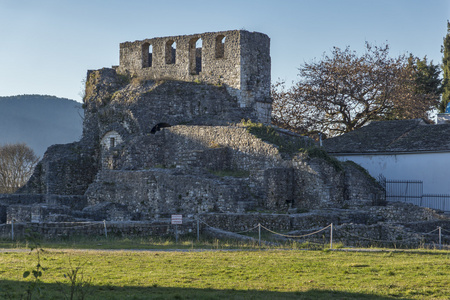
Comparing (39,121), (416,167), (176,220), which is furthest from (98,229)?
(39,121)

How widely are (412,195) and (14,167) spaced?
125ft

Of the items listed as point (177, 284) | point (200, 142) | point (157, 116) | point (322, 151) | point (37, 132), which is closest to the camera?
point (177, 284)

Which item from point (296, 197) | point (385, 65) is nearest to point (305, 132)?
point (385, 65)

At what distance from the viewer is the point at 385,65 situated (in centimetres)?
5131

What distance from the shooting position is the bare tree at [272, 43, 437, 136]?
163 feet

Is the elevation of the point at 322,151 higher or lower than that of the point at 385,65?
lower

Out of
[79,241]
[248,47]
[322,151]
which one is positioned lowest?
[79,241]

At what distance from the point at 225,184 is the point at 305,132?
71.7 feet

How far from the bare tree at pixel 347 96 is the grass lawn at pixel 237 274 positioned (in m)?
30.3

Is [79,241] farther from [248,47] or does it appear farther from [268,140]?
[248,47]

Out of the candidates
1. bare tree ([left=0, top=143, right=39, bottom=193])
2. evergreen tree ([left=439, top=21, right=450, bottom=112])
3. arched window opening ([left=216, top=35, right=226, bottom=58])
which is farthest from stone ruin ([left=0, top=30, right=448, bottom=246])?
evergreen tree ([left=439, top=21, right=450, bottom=112])

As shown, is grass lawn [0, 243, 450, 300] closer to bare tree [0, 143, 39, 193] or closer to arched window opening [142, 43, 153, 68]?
arched window opening [142, 43, 153, 68]

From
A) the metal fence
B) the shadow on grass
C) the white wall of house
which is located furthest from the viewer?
the white wall of house

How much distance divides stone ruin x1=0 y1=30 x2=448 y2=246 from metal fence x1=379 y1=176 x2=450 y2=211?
306cm
